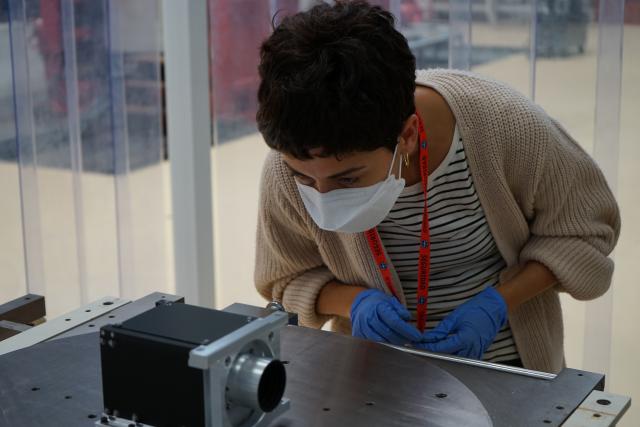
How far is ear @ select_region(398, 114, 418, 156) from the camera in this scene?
1.25m

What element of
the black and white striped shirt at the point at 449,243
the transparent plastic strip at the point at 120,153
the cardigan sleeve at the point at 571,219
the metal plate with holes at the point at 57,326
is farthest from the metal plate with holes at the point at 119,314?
the transparent plastic strip at the point at 120,153

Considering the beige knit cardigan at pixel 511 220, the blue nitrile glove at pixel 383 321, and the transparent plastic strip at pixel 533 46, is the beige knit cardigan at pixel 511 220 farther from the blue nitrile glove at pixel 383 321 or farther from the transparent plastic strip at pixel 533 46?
the transparent plastic strip at pixel 533 46

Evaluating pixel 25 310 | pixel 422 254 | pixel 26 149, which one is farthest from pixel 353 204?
pixel 26 149

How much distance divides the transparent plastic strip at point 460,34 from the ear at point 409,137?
83 cm

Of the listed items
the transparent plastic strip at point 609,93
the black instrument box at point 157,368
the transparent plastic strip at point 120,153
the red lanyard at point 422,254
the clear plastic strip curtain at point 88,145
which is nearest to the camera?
the black instrument box at point 157,368

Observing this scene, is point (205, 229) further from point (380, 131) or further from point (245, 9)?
point (380, 131)

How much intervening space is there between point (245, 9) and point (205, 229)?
1.92 feet

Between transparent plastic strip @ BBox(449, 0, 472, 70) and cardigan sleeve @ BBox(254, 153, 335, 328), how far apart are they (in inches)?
30.2

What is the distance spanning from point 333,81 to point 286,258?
1.44 feet

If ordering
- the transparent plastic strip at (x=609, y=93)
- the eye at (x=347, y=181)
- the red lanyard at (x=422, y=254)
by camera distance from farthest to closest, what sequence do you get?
the transparent plastic strip at (x=609, y=93) < the red lanyard at (x=422, y=254) < the eye at (x=347, y=181)

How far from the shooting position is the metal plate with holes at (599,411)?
1.05m

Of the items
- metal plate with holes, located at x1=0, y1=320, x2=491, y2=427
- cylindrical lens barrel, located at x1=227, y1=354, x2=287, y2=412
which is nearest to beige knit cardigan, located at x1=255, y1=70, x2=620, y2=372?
metal plate with holes, located at x1=0, y1=320, x2=491, y2=427

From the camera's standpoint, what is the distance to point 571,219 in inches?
56.6

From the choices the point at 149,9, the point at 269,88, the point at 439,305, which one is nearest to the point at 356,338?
the point at 439,305
